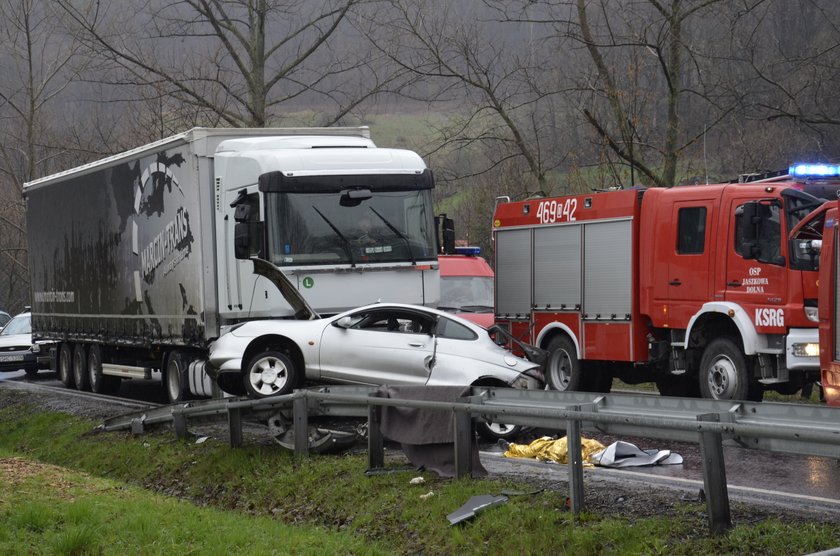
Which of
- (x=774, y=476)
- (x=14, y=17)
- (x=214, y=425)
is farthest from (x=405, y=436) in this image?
(x=14, y=17)

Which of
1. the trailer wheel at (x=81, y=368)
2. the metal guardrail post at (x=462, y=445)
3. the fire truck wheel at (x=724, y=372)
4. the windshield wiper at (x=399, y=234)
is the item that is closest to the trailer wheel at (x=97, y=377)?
the trailer wheel at (x=81, y=368)

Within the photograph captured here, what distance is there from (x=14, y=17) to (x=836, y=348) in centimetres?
3957

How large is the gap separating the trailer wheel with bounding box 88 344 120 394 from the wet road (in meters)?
12.3

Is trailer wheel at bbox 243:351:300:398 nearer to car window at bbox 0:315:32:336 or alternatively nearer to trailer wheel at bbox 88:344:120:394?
trailer wheel at bbox 88:344:120:394

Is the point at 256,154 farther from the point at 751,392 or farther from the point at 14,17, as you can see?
the point at 14,17

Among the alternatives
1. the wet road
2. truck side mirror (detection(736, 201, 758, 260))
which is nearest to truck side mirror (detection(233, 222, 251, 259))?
the wet road

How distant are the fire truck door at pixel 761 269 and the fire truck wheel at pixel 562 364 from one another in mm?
3212

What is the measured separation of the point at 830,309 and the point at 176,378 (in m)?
Answer: 11.0

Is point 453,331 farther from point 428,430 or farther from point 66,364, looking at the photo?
point 66,364

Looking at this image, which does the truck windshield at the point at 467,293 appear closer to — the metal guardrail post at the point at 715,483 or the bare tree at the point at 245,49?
the bare tree at the point at 245,49

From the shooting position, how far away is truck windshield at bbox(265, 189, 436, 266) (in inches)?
622

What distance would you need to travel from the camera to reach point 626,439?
42.2 ft

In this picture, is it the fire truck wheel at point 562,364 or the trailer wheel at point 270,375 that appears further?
the fire truck wheel at point 562,364

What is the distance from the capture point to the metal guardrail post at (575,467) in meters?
8.15
